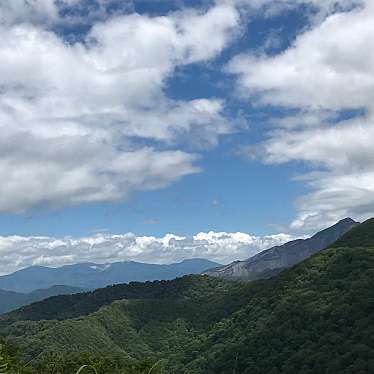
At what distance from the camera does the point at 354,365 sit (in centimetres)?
17450

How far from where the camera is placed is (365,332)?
196 meters

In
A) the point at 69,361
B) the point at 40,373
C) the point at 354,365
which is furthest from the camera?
the point at 354,365

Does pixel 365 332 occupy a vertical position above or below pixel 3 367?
below

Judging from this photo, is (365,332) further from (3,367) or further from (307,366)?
(3,367)

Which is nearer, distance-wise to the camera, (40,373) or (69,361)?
(40,373)

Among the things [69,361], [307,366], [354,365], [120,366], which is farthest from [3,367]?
[307,366]

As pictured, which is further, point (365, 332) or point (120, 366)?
point (365, 332)

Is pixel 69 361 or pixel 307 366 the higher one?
pixel 69 361

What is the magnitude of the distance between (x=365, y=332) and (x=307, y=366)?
999 inches

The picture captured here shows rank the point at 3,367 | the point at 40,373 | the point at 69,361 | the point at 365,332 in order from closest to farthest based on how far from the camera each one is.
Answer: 1. the point at 3,367
2. the point at 40,373
3. the point at 69,361
4. the point at 365,332

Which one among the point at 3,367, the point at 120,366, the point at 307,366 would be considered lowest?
the point at 307,366

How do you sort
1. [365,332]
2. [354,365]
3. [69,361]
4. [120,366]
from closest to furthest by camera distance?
[69,361]
[120,366]
[354,365]
[365,332]

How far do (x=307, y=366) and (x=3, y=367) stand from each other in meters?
209

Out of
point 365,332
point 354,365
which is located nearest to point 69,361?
point 354,365
